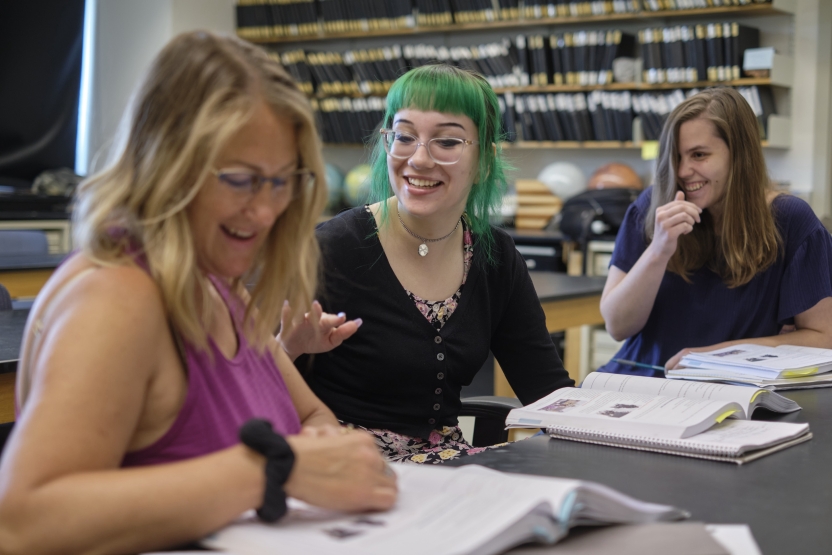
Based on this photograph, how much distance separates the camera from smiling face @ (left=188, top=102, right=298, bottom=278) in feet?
2.92

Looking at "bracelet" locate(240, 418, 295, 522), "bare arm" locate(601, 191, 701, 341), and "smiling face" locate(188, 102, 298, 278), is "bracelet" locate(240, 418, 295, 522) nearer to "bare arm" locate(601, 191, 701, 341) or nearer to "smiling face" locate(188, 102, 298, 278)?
"smiling face" locate(188, 102, 298, 278)

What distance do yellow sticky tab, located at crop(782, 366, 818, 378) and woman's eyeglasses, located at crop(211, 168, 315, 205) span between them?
106cm

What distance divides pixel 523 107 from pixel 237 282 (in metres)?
4.42

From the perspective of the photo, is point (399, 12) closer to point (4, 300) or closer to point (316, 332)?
point (4, 300)

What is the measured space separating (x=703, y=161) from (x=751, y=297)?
33cm

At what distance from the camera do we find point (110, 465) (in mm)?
797

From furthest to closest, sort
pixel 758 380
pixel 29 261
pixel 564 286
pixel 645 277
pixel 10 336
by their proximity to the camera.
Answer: pixel 29 261 → pixel 564 286 → pixel 645 277 → pixel 10 336 → pixel 758 380

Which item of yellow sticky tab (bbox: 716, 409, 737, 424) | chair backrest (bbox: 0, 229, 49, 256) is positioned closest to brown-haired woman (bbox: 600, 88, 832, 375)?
yellow sticky tab (bbox: 716, 409, 737, 424)

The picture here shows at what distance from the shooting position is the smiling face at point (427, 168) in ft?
5.66

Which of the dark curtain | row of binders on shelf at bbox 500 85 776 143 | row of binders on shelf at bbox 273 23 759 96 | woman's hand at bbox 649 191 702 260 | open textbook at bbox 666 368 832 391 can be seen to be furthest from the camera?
the dark curtain

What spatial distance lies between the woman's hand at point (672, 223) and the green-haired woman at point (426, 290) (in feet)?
1.08

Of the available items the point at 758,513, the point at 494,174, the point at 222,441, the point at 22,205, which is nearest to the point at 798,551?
the point at 758,513

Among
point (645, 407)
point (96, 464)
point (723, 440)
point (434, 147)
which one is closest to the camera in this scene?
point (96, 464)

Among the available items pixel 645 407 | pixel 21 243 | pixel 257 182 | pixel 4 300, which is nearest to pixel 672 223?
pixel 645 407
